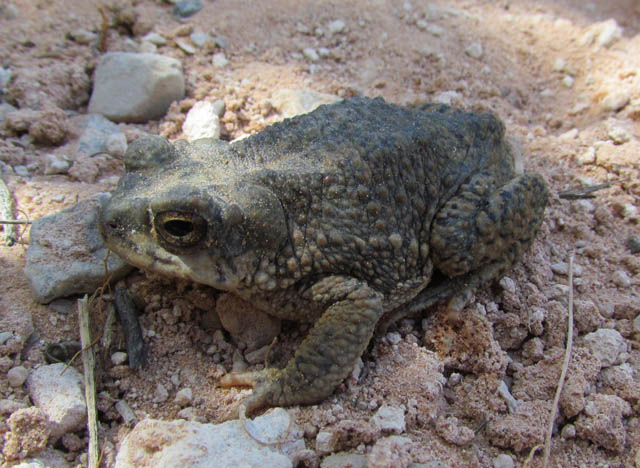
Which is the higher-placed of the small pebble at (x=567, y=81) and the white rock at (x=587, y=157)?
the small pebble at (x=567, y=81)

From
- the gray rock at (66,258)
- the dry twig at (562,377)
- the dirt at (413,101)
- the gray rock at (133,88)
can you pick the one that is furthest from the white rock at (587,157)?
the gray rock at (66,258)

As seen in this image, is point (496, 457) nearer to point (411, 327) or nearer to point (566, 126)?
point (411, 327)

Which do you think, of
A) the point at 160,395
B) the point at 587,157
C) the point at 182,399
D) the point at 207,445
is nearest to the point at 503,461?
the point at 207,445

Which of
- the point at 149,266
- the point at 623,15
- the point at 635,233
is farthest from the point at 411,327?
the point at 623,15

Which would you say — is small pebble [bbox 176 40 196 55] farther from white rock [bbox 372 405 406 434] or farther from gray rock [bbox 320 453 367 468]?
gray rock [bbox 320 453 367 468]

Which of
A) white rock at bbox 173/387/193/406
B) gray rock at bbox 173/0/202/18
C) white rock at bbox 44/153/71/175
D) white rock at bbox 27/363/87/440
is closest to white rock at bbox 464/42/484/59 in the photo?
gray rock at bbox 173/0/202/18

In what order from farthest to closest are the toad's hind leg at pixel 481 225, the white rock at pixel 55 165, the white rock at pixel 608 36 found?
the white rock at pixel 608 36 < the white rock at pixel 55 165 < the toad's hind leg at pixel 481 225

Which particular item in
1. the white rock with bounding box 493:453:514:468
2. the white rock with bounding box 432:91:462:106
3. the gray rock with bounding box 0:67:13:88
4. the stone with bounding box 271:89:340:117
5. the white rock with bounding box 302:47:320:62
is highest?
the white rock with bounding box 432:91:462:106

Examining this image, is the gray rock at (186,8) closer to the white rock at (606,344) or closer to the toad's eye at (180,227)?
the toad's eye at (180,227)
